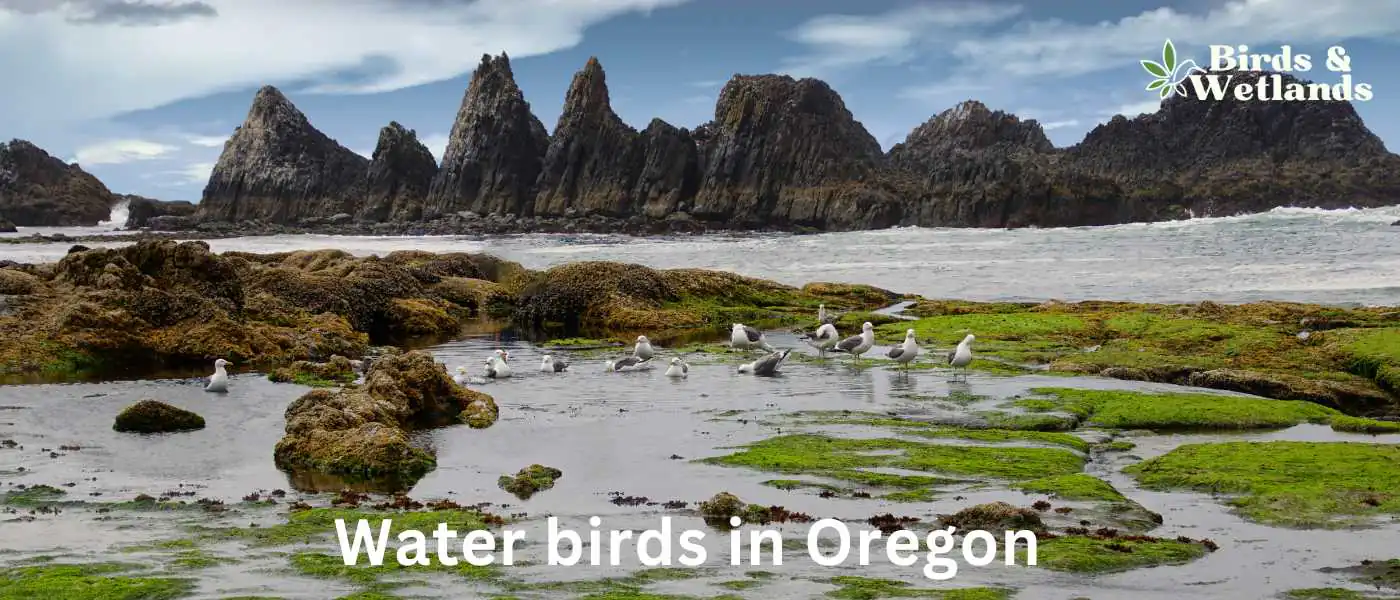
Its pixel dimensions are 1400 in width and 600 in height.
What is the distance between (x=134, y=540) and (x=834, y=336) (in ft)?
54.2

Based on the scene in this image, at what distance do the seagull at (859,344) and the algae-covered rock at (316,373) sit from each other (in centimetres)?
973

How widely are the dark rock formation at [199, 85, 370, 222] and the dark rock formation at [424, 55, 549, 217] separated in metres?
16.1

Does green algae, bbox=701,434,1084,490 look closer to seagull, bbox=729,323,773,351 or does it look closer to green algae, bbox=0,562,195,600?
green algae, bbox=0,562,195,600

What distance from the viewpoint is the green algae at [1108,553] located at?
10.1m

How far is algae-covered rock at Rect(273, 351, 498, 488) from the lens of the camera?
14609mm

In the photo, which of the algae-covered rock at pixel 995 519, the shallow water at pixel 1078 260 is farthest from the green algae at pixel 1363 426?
the shallow water at pixel 1078 260

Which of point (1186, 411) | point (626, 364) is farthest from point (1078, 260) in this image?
point (1186, 411)

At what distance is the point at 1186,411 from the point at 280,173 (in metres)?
179

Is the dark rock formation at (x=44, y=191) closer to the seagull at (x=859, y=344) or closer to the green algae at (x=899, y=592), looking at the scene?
the seagull at (x=859, y=344)

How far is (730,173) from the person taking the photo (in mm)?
155375

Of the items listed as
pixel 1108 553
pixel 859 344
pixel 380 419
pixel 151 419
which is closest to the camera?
pixel 1108 553

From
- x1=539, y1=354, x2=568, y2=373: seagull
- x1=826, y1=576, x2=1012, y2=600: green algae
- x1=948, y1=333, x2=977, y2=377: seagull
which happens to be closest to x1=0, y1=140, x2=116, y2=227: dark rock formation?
x1=539, y1=354, x2=568, y2=373: seagull

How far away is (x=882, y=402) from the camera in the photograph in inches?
770

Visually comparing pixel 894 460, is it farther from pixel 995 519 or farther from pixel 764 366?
pixel 764 366
